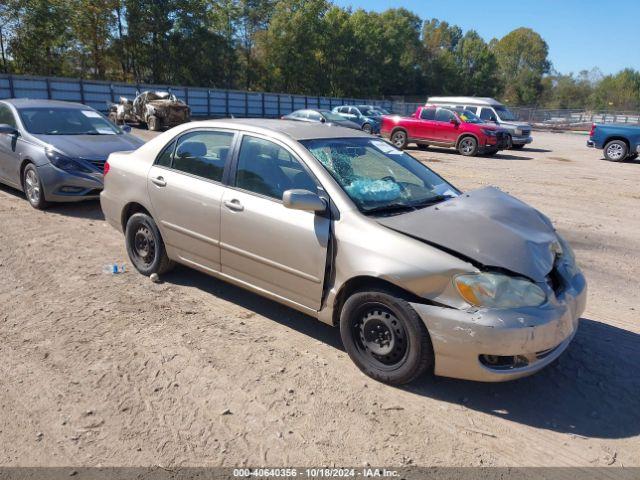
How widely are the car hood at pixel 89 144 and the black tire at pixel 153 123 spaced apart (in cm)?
1522

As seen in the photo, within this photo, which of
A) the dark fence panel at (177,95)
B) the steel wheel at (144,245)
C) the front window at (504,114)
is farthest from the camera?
the dark fence panel at (177,95)

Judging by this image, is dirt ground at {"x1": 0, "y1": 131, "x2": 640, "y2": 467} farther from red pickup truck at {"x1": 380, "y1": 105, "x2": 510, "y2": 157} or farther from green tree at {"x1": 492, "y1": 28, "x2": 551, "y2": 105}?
green tree at {"x1": 492, "y1": 28, "x2": 551, "y2": 105}

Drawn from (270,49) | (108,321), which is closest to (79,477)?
(108,321)

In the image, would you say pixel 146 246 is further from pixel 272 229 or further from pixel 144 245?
pixel 272 229

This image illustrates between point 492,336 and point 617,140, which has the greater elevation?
point 617,140

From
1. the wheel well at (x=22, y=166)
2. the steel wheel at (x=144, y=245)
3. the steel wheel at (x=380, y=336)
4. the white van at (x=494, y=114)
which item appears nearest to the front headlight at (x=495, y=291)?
the steel wheel at (x=380, y=336)

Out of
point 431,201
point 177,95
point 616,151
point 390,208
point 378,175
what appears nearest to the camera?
point 390,208

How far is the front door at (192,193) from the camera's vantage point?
4.31m

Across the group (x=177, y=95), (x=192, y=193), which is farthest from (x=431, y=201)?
(x=177, y=95)

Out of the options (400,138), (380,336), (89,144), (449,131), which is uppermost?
(449,131)

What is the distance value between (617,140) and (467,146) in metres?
5.38

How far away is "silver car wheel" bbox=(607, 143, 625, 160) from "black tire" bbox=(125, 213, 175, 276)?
724 inches

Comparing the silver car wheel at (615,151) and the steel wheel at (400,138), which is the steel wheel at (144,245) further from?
the silver car wheel at (615,151)

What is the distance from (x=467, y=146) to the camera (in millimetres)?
18438
